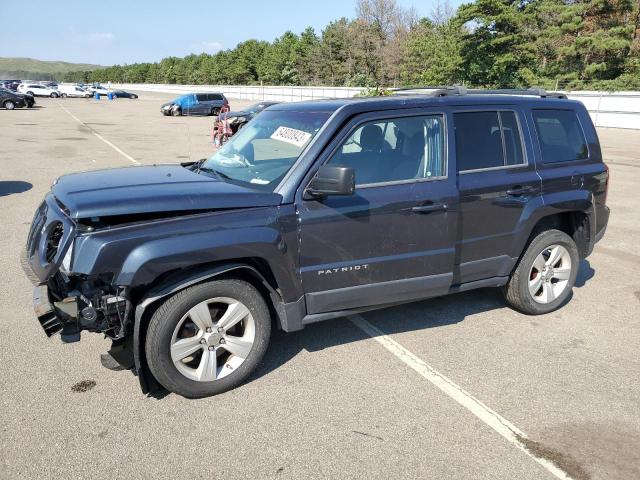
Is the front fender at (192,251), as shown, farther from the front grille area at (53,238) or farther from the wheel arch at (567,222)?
the wheel arch at (567,222)

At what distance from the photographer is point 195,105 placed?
36250mm

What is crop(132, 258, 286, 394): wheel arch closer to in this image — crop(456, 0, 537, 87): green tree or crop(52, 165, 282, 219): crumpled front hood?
crop(52, 165, 282, 219): crumpled front hood

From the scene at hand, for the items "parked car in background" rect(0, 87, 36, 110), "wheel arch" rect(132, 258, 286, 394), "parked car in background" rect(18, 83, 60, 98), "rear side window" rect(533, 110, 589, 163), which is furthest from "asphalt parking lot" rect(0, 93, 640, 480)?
"parked car in background" rect(18, 83, 60, 98)

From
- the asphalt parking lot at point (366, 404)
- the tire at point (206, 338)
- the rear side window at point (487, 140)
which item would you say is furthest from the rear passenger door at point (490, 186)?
the tire at point (206, 338)

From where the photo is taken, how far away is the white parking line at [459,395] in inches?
116

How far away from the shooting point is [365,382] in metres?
3.60

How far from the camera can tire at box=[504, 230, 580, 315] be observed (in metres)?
4.64

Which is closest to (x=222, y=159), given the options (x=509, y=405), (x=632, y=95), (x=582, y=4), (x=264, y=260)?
(x=264, y=260)

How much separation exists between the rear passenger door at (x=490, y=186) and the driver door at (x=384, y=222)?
16 centimetres

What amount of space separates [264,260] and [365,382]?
3.62 feet

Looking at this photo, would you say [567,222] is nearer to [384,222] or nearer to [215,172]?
[384,222]

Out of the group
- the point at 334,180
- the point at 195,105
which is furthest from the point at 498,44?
the point at 334,180

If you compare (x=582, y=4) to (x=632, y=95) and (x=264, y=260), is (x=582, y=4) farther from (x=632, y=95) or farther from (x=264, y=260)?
(x=264, y=260)

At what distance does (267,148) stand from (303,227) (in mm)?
915
